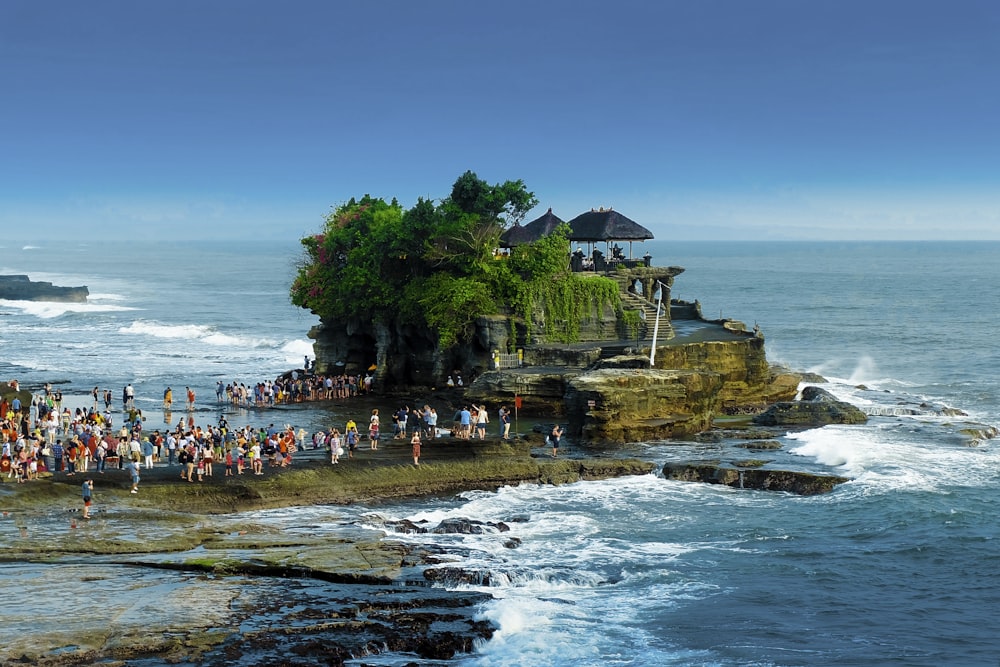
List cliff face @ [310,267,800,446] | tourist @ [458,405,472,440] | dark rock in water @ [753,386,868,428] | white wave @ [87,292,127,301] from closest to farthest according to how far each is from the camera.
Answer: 1. tourist @ [458,405,472,440]
2. cliff face @ [310,267,800,446]
3. dark rock in water @ [753,386,868,428]
4. white wave @ [87,292,127,301]

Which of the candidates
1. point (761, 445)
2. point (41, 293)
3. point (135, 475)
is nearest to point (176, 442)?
point (135, 475)

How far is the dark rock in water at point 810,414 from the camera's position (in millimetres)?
42594

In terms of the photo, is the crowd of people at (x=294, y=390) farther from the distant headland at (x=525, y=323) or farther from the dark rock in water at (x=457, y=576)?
the dark rock in water at (x=457, y=576)

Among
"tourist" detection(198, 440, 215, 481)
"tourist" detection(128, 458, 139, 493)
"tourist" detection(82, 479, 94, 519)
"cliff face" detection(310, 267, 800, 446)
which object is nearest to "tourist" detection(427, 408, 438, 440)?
"cliff face" detection(310, 267, 800, 446)

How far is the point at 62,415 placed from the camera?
42.8m

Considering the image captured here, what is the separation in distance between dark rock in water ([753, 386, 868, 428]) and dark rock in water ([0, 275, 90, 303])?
8765cm

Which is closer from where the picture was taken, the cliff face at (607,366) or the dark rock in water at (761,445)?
the dark rock in water at (761,445)

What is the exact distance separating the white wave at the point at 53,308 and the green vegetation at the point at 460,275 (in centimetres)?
5231

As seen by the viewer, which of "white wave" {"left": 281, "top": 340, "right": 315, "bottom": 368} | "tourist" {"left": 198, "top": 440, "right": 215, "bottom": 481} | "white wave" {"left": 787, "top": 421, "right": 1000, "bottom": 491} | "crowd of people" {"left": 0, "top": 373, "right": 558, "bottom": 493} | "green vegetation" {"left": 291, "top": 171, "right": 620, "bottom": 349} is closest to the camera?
"crowd of people" {"left": 0, "top": 373, "right": 558, "bottom": 493}

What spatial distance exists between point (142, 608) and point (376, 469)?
12.1 m

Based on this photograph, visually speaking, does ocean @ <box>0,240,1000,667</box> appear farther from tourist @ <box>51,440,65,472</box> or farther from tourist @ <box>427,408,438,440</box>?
tourist @ <box>51,440,65,472</box>

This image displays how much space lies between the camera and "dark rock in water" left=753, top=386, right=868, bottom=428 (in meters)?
42.6

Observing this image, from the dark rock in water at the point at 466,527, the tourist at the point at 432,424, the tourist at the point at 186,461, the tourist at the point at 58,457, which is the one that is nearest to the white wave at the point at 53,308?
the tourist at the point at 432,424

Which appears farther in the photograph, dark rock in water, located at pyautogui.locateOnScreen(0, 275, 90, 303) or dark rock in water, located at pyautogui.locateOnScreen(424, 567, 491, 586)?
dark rock in water, located at pyautogui.locateOnScreen(0, 275, 90, 303)
